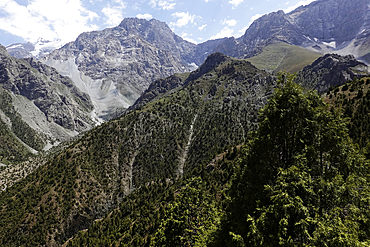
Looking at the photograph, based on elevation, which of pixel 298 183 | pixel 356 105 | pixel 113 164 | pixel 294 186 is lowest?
pixel 113 164

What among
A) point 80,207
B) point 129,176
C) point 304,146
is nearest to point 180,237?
point 304,146

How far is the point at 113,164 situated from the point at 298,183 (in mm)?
136820

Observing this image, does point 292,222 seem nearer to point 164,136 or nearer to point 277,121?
point 277,121

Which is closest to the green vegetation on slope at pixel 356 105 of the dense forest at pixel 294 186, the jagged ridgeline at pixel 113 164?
the dense forest at pixel 294 186

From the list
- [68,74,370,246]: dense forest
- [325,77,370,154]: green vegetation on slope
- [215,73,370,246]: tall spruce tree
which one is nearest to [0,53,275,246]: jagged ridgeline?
[325,77,370,154]: green vegetation on slope

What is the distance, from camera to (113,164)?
133625 mm

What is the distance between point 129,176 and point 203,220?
120 metres

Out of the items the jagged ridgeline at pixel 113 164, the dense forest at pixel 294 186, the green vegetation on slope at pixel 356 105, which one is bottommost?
the jagged ridgeline at pixel 113 164

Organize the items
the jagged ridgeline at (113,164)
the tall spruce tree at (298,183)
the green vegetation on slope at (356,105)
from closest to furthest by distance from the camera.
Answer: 1. the tall spruce tree at (298,183)
2. the green vegetation on slope at (356,105)
3. the jagged ridgeline at (113,164)

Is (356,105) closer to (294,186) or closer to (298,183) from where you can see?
(294,186)

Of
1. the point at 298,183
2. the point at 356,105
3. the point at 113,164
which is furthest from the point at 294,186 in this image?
the point at 113,164

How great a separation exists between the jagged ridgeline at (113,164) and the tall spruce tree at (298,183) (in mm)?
69103

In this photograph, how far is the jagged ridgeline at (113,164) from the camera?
98750 millimetres

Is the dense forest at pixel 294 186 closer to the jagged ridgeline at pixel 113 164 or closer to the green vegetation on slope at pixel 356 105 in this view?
the green vegetation on slope at pixel 356 105
